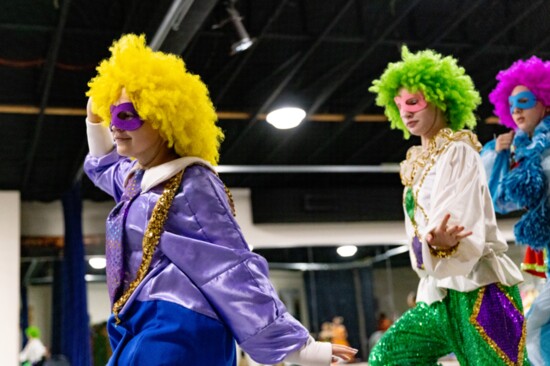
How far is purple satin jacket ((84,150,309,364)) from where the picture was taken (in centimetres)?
180

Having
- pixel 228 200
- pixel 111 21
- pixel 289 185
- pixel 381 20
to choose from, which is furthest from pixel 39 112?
→ pixel 228 200

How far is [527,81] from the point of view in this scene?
3221mm

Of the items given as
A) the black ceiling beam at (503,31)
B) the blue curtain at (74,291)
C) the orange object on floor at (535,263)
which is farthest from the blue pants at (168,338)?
the blue curtain at (74,291)

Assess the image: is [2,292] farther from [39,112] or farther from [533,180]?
[533,180]

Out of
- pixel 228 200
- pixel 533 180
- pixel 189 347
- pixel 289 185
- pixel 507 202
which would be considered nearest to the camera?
pixel 189 347

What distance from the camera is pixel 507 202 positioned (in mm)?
3178

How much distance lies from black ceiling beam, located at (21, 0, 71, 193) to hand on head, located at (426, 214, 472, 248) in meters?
3.95

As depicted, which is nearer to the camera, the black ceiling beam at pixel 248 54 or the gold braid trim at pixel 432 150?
the gold braid trim at pixel 432 150

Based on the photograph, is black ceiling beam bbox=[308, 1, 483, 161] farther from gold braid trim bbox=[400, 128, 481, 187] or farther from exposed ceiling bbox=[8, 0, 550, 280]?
gold braid trim bbox=[400, 128, 481, 187]

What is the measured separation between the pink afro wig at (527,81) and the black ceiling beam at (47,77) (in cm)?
324

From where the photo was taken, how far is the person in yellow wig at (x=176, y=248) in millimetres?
1788

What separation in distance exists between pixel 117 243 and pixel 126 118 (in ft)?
1.11

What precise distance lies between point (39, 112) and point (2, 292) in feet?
9.46

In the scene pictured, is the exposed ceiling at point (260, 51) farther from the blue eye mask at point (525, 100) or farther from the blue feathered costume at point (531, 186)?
the blue feathered costume at point (531, 186)
